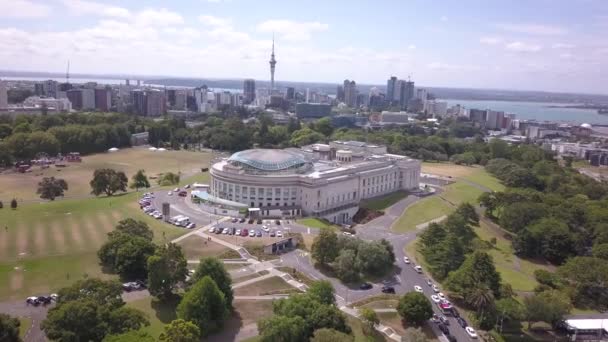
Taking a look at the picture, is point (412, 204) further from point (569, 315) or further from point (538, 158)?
point (538, 158)

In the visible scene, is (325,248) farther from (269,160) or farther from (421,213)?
(421,213)

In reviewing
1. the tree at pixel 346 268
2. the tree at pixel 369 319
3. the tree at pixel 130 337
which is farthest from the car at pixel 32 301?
the tree at pixel 369 319

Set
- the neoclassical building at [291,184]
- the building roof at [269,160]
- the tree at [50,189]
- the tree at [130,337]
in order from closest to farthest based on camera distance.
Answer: the tree at [130,337] < the neoclassical building at [291,184] < the tree at [50,189] < the building roof at [269,160]

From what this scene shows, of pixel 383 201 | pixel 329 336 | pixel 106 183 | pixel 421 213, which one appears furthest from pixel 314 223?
pixel 106 183

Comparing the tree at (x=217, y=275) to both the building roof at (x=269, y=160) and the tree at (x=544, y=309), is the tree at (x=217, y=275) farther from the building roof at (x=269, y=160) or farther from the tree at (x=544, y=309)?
the building roof at (x=269, y=160)

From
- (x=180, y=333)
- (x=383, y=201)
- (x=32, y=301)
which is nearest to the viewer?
(x=180, y=333)

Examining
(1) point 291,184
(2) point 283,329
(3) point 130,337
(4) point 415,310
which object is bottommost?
(4) point 415,310

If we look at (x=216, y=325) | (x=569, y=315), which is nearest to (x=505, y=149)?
(x=569, y=315)
